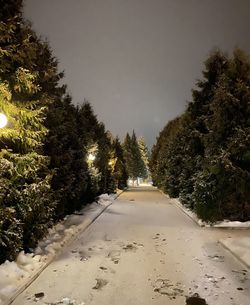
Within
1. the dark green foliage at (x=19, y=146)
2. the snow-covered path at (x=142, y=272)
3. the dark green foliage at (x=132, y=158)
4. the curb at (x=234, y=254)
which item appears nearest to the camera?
the snow-covered path at (x=142, y=272)

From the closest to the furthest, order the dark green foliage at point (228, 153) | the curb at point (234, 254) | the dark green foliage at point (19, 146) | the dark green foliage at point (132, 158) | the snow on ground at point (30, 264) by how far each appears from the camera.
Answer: the snow on ground at point (30, 264), the dark green foliage at point (19, 146), the curb at point (234, 254), the dark green foliage at point (228, 153), the dark green foliage at point (132, 158)

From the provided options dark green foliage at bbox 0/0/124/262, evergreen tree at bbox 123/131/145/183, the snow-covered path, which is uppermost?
evergreen tree at bbox 123/131/145/183

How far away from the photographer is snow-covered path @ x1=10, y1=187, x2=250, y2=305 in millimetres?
6496

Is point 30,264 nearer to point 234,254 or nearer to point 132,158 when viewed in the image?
point 234,254

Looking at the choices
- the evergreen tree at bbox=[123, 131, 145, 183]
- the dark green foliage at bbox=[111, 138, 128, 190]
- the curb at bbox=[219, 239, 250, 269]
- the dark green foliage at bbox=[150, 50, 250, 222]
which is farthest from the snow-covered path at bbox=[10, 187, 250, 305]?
the evergreen tree at bbox=[123, 131, 145, 183]

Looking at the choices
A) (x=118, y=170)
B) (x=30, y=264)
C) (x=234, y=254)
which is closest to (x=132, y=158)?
(x=118, y=170)

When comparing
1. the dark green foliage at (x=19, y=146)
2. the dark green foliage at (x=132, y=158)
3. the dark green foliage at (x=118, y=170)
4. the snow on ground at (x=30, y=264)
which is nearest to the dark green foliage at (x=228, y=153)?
the snow on ground at (x=30, y=264)

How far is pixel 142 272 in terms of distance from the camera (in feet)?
26.6

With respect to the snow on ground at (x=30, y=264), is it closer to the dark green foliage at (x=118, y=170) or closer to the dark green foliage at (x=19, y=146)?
the dark green foliage at (x=19, y=146)

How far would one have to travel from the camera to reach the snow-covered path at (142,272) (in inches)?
256

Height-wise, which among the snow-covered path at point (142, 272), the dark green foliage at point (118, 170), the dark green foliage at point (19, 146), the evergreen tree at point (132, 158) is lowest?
the snow-covered path at point (142, 272)

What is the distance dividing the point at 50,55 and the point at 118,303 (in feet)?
33.7

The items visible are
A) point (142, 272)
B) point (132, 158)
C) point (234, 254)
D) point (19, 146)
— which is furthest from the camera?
point (132, 158)

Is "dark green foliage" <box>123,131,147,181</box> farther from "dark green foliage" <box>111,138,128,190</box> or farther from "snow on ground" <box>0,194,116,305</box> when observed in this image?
"snow on ground" <box>0,194,116,305</box>
